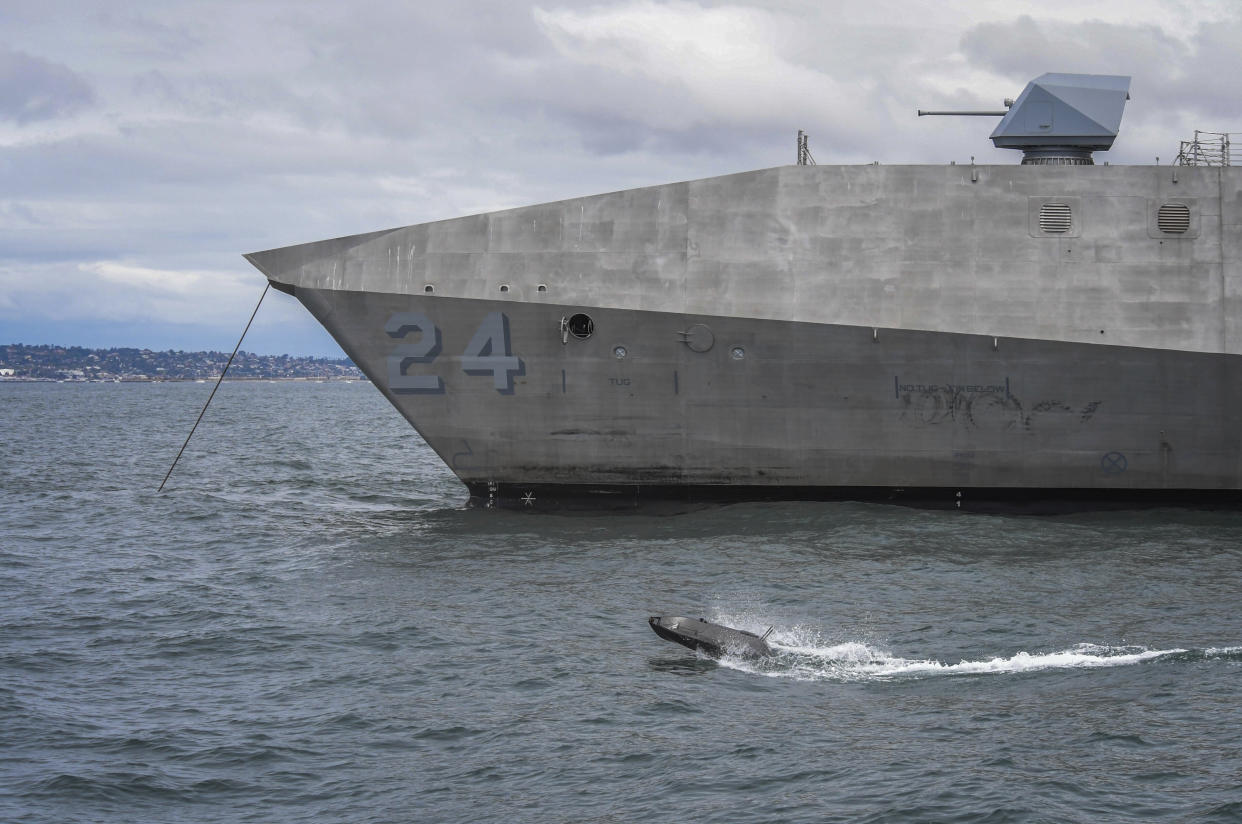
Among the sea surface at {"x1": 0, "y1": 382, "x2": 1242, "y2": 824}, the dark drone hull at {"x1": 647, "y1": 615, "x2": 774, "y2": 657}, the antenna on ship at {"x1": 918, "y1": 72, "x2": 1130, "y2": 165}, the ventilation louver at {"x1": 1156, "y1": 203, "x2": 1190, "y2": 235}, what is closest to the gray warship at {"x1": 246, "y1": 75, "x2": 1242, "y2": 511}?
the ventilation louver at {"x1": 1156, "y1": 203, "x2": 1190, "y2": 235}

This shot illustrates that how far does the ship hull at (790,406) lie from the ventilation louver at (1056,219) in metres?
2.98

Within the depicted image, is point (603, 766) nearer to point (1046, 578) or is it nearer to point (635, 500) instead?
point (1046, 578)

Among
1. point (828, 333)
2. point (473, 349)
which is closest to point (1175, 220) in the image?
point (828, 333)

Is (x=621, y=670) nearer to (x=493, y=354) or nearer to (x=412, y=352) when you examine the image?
(x=493, y=354)

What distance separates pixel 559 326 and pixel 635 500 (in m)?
4.55

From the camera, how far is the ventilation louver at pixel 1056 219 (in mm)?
28844

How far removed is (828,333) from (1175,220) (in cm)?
887

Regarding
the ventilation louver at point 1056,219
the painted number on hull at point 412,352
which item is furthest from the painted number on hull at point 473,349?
the ventilation louver at point 1056,219

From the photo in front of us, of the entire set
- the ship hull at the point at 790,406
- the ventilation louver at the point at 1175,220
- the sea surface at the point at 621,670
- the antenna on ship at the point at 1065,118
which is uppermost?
the antenna on ship at the point at 1065,118

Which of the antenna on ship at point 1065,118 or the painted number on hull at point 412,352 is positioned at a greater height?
→ the antenna on ship at point 1065,118

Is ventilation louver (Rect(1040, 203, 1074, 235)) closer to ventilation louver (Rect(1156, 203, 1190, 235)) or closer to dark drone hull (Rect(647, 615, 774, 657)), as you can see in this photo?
ventilation louver (Rect(1156, 203, 1190, 235))

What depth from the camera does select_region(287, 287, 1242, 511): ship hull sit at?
27891 millimetres

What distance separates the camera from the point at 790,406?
1112 inches

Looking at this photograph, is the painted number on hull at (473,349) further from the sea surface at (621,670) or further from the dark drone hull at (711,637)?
the dark drone hull at (711,637)
